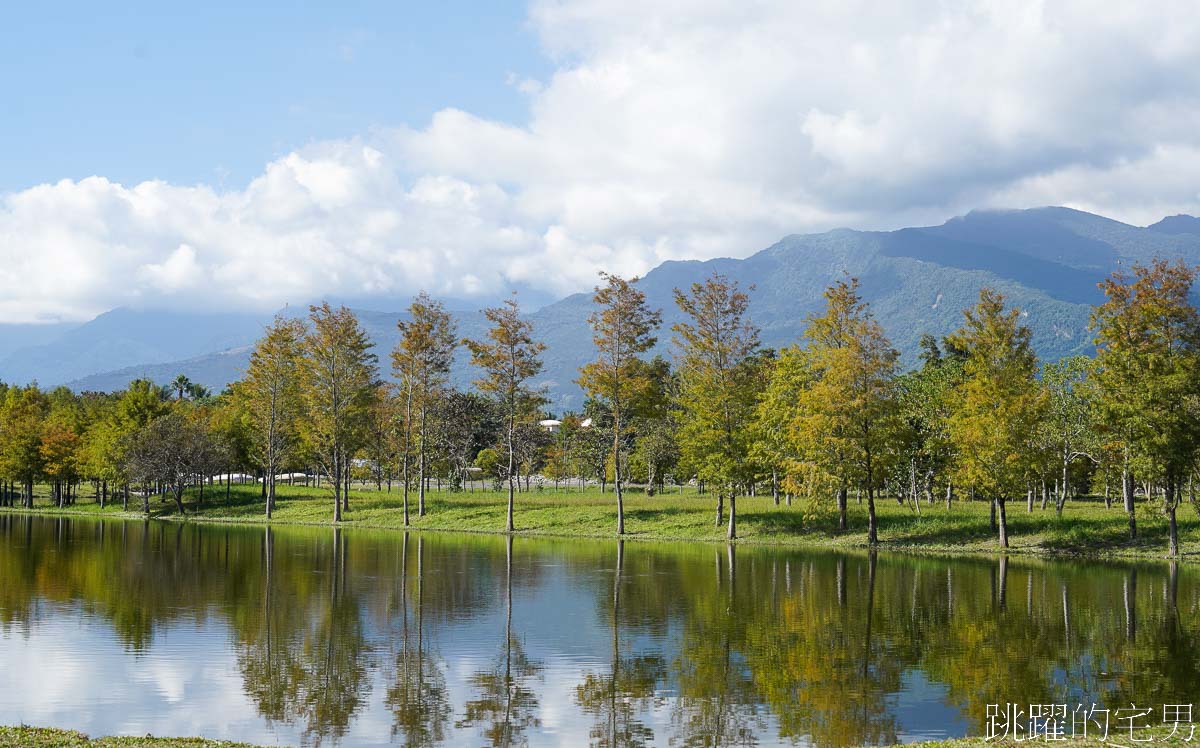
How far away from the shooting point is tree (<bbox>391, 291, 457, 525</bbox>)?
82.6 m

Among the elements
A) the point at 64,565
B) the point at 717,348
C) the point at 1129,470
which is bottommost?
the point at 64,565

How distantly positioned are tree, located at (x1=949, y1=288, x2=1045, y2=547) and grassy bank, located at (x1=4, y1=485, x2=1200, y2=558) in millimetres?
3126

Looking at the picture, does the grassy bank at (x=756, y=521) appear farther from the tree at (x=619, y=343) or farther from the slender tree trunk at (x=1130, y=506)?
the tree at (x=619, y=343)

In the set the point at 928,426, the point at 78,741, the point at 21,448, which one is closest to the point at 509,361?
the point at 928,426

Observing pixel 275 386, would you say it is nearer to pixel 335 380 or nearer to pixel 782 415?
pixel 335 380

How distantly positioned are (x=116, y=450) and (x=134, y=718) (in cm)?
8936

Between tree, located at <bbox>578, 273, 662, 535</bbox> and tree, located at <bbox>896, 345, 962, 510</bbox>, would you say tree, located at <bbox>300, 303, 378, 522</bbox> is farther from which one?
tree, located at <bbox>896, 345, 962, 510</bbox>

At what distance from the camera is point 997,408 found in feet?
197

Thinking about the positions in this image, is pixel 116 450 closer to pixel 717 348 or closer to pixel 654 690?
pixel 717 348

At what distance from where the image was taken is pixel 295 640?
29.1 metres

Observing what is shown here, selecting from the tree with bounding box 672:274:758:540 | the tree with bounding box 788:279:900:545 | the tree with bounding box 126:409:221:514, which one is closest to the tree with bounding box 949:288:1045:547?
the tree with bounding box 788:279:900:545

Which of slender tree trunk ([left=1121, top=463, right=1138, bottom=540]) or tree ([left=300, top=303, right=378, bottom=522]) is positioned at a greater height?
tree ([left=300, top=303, right=378, bottom=522])

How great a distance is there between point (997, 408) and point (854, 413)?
8.49 metres

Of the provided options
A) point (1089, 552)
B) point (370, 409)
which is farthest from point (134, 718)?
point (370, 409)
